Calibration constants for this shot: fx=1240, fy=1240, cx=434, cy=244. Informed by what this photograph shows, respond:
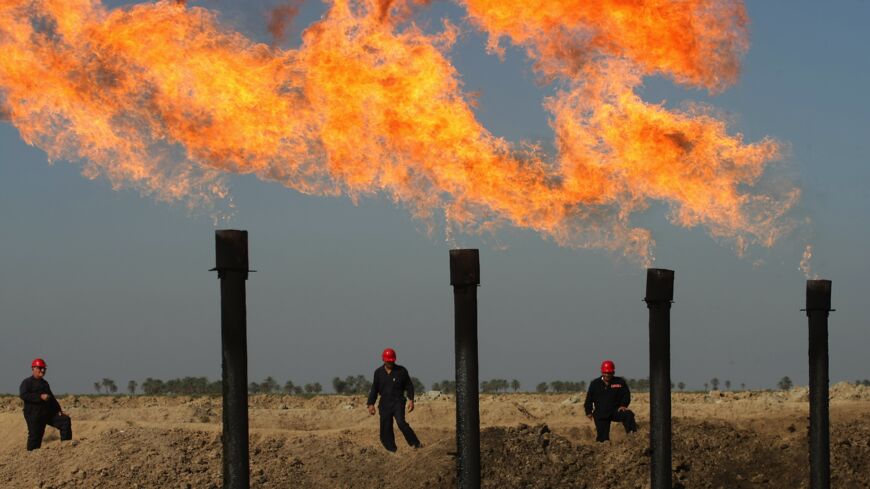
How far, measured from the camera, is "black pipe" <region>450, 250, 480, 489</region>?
16.7 metres

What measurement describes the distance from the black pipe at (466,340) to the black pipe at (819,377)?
6.13 metres

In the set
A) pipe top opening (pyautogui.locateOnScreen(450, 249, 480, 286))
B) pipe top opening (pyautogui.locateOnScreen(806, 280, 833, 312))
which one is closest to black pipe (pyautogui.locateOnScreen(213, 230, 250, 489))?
pipe top opening (pyautogui.locateOnScreen(450, 249, 480, 286))

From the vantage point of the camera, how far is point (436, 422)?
32.6 metres

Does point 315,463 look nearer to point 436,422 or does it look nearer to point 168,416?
point 436,422

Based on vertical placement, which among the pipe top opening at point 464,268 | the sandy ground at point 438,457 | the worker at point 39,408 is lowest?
the sandy ground at point 438,457

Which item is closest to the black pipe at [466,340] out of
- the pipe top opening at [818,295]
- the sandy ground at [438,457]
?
the sandy ground at [438,457]

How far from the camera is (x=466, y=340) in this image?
16.7 m

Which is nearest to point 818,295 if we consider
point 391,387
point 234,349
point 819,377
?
point 819,377

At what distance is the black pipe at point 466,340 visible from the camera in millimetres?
16719

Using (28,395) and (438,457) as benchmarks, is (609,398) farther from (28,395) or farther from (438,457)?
(28,395)

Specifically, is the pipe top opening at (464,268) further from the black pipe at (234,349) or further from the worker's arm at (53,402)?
the worker's arm at (53,402)

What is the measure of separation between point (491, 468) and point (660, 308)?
6199 mm

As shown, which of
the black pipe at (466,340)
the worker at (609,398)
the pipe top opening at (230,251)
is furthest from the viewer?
the worker at (609,398)

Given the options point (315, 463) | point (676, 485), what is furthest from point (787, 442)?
point (315, 463)
